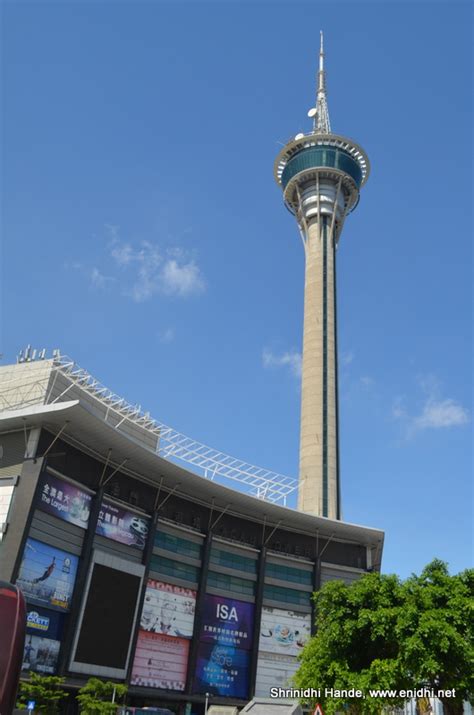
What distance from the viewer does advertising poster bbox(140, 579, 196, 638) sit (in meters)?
56.6

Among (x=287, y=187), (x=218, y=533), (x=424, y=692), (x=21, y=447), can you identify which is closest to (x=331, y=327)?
(x=287, y=187)

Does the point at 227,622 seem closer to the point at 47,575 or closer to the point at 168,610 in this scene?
the point at 168,610

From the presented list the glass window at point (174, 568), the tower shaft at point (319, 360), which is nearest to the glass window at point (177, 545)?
the glass window at point (174, 568)

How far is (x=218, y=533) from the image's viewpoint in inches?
2611

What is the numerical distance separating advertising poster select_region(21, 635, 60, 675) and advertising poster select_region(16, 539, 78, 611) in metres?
2.48

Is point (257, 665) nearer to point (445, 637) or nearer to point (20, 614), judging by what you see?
point (445, 637)

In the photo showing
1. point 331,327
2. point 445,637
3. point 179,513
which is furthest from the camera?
point 331,327

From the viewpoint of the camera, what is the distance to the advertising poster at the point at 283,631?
63406 mm

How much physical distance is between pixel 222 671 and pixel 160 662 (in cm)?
736

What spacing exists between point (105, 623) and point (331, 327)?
5820cm

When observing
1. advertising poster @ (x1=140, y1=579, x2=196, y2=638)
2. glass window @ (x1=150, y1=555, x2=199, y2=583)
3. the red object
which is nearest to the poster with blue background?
advertising poster @ (x1=140, y1=579, x2=196, y2=638)

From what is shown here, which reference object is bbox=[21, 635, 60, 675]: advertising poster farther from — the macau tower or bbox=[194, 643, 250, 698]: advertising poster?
the macau tower

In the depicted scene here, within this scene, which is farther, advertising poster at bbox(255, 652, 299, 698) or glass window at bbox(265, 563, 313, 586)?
glass window at bbox(265, 563, 313, 586)

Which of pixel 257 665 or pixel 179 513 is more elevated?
pixel 179 513
